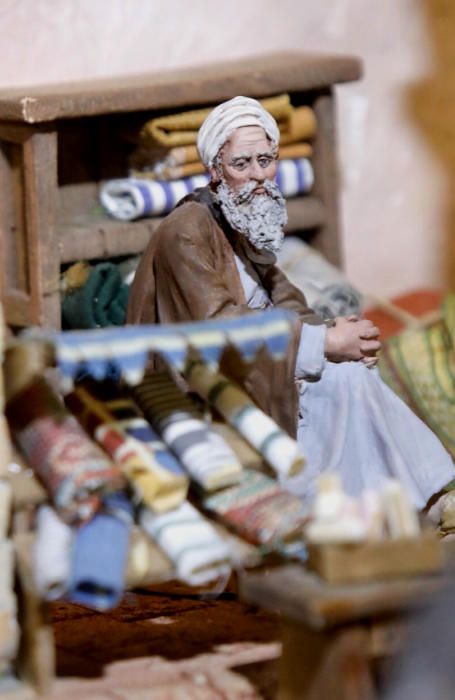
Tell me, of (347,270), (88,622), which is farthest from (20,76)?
(88,622)

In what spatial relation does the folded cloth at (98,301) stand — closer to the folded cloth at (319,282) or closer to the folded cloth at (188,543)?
the folded cloth at (319,282)

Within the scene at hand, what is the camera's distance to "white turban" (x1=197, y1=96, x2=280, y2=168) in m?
5.50

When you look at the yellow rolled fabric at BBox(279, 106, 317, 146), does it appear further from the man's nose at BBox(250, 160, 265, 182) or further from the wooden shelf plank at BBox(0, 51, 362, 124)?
the man's nose at BBox(250, 160, 265, 182)

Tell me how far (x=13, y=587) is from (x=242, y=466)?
0.74 meters

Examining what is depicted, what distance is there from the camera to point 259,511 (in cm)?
469

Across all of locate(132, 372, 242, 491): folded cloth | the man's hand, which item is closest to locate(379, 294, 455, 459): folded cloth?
the man's hand

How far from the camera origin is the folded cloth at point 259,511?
466 cm

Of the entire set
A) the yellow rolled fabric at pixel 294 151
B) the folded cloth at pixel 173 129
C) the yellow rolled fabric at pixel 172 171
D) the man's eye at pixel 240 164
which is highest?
the folded cloth at pixel 173 129

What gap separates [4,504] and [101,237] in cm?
272

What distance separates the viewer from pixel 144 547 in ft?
15.0

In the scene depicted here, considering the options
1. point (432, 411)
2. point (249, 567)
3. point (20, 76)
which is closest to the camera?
point (249, 567)

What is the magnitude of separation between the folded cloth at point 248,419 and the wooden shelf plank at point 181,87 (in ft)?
6.71

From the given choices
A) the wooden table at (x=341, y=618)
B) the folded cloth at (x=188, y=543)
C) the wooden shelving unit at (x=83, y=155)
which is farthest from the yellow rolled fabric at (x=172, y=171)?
the wooden table at (x=341, y=618)

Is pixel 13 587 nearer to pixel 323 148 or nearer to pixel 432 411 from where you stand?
pixel 432 411
